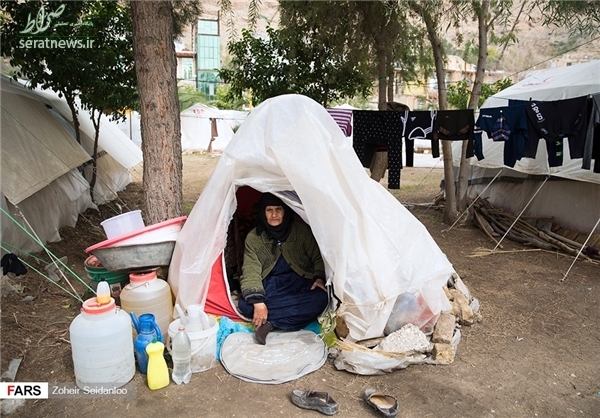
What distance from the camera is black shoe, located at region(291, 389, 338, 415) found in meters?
2.62

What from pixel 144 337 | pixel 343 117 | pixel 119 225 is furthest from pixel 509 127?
pixel 144 337

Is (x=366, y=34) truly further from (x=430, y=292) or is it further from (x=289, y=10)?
(x=430, y=292)

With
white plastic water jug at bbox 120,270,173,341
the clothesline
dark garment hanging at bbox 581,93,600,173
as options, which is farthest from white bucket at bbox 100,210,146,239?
dark garment hanging at bbox 581,93,600,173

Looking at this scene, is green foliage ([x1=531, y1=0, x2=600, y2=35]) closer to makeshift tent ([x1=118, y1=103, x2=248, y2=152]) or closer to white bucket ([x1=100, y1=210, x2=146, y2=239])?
white bucket ([x1=100, y1=210, x2=146, y2=239])

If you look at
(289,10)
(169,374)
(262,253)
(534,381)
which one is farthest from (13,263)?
(289,10)

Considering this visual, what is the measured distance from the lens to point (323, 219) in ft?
10.4

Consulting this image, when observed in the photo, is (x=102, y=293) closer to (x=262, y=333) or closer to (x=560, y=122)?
(x=262, y=333)

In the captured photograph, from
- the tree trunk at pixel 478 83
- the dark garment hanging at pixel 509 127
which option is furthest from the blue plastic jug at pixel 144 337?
the tree trunk at pixel 478 83

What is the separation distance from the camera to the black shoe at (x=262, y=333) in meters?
3.21

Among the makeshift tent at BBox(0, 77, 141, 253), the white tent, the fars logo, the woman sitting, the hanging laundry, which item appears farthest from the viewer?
the white tent

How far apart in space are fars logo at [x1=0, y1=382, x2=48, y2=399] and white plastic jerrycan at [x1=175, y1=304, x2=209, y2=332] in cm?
93

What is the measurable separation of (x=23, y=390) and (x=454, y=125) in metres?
5.59

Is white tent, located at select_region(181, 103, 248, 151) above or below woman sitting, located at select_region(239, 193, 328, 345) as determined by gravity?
above

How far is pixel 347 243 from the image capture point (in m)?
3.07
